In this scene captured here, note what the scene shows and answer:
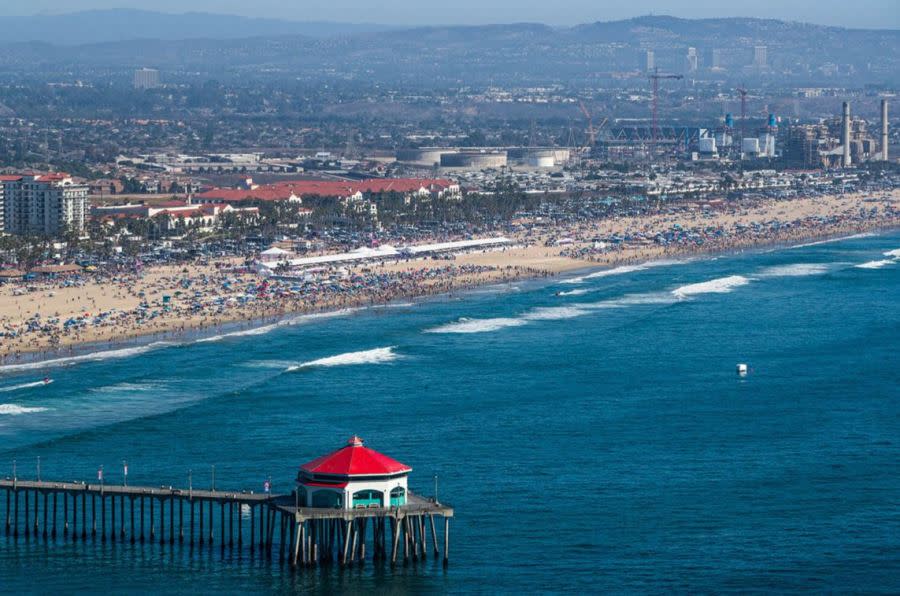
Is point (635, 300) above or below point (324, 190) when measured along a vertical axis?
below

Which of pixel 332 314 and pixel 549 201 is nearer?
pixel 332 314

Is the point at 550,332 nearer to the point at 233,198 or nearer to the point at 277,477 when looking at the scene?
the point at 277,477

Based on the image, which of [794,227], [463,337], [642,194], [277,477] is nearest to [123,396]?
[277,477]

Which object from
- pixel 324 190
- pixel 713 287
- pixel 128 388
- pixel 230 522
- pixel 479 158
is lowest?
pixel 230 522

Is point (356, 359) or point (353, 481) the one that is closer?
point (353, 481)

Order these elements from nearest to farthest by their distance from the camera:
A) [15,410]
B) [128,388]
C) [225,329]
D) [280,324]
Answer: [15,410]
[128,388]
[225,329]
[280,324]

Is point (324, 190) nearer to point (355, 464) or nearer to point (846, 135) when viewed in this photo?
point (846, 135)

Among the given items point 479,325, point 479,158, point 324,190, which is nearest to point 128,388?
point 479,325

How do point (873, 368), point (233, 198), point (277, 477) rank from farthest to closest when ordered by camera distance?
point (233, 198) < point (873, 368) < point (277, 477)
